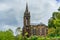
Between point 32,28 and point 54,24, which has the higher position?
point 54,24

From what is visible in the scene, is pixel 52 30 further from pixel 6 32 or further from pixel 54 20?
pixel 6 32

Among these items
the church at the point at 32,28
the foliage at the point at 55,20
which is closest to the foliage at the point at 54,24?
the foliage at the point at 55,20

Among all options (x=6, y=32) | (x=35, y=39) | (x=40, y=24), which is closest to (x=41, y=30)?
(x=40, y=24)

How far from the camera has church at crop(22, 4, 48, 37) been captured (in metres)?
118

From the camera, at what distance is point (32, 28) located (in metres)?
126

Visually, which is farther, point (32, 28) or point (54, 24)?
point (32, 28)

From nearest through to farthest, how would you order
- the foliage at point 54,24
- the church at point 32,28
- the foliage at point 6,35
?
the foliage at point 6,35
the foliage at point 54,24
the church at point 32,28

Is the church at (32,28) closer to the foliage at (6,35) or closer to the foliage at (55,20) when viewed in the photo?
the foliage at (55,20)

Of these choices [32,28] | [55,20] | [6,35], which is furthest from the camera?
[32,28]

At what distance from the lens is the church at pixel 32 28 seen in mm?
118312

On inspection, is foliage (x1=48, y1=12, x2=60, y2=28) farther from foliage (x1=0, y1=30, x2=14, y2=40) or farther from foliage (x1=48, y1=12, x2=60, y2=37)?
foliage (x1=0, y1=30, x2=14, y2=40)

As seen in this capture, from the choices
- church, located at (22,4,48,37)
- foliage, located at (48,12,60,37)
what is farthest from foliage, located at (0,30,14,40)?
church, located at (22,4,48,37)

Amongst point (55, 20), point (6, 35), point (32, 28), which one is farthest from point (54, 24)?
point (32, 28)

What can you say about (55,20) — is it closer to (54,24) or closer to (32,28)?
(54,24)
